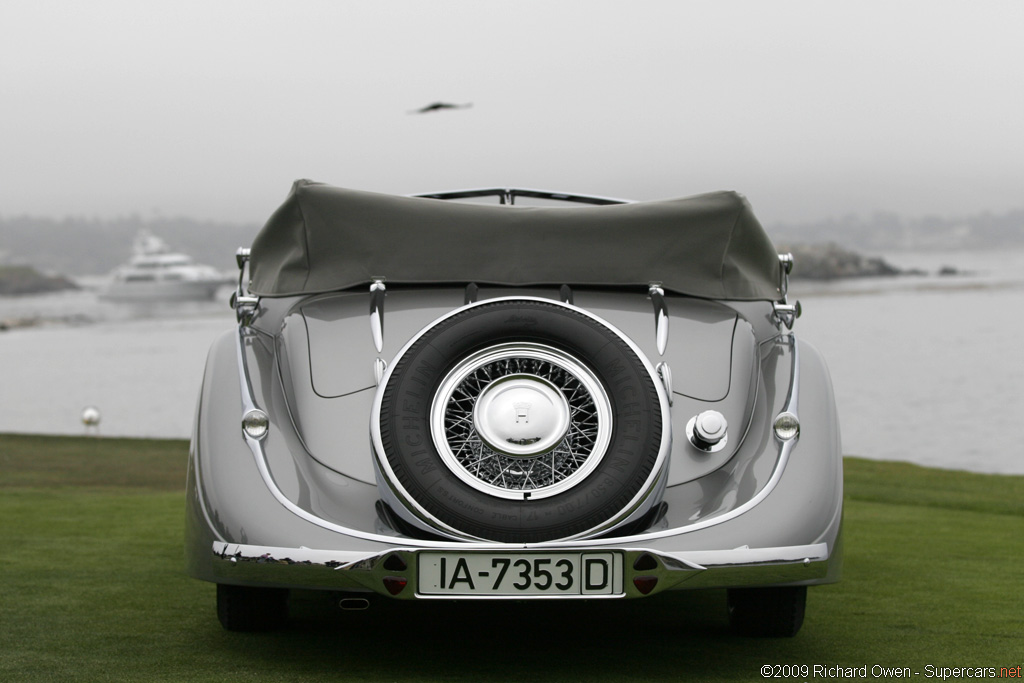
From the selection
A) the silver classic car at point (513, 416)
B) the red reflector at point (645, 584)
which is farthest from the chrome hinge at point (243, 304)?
the red reflector at point (645, 584)

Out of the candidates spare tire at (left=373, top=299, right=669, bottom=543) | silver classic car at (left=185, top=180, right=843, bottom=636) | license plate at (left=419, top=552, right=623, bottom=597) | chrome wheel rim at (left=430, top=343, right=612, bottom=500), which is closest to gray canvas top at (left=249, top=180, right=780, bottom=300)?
Answer: silver classic car at (left=185, top=180, right=843, bottom=636)

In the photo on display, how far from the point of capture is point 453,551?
3471mm

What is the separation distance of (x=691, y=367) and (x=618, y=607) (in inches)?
52.0

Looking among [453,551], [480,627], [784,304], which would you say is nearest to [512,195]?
[784,304]

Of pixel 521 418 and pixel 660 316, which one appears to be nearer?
pixel 521 418

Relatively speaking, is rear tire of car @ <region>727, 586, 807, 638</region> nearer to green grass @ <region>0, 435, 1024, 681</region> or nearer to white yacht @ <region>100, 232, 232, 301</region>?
green grass @ <region>0, 435, 1024, 681</region>

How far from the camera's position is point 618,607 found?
16.5 feet

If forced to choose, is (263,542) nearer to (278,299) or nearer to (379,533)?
(379,533)

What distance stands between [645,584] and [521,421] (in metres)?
0.62

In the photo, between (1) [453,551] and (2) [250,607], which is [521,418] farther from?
(2) [250,607]

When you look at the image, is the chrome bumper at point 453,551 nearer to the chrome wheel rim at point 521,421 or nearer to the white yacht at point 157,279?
the chrome wheel rim at point 521,421

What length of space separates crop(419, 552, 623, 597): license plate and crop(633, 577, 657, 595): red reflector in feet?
0.20

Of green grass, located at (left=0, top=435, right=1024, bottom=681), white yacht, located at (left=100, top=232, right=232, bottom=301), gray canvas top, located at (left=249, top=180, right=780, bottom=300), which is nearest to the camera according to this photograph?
green grass, located at (left=0, top=435, right=1024, bottom=681)

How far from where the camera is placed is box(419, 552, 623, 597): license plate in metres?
3.48
